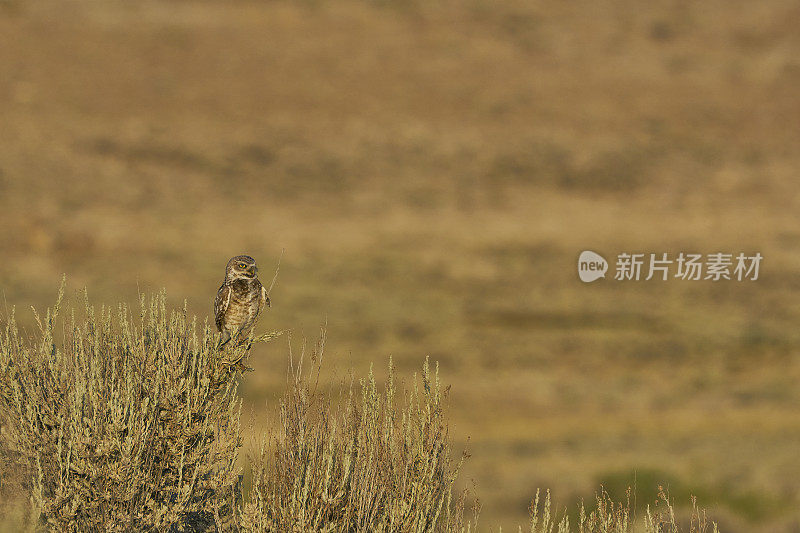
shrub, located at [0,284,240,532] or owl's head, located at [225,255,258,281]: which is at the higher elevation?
owl's head, located at [225,255,258,281]

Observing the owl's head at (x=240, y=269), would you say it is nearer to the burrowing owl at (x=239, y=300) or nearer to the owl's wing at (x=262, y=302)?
the burrowing owl at (x=239, y=300)

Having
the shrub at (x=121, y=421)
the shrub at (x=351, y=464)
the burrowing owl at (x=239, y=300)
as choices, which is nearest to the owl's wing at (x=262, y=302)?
the burrowing owl at (x=239, y=300)

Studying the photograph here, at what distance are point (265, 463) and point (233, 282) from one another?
5.84 ft

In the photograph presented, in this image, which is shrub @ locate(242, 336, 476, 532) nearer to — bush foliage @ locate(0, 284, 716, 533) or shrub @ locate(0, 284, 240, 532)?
bush foliage @ locate(0, 284, 716, 533)

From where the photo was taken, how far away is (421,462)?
8.15 meters

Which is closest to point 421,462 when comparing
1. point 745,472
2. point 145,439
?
point 145,439

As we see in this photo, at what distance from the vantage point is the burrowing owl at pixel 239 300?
29.1ft

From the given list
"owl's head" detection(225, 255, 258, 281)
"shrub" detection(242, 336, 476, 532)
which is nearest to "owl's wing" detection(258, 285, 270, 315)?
"owl's head" detection(225, 255, 258, 281)

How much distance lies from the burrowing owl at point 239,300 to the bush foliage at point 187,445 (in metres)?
0.29

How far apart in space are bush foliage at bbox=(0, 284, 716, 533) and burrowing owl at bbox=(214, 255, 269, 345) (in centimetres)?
29

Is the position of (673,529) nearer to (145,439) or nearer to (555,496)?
(145,439)

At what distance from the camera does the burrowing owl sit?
8.86 meters

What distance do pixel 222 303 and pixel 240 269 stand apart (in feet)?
1.12

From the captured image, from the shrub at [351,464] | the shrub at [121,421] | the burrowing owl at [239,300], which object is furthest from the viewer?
the burrowing owl at [239,300]
